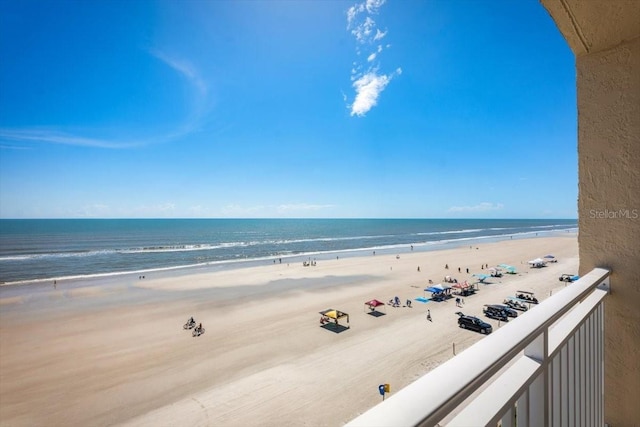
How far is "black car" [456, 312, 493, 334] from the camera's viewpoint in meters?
12.5

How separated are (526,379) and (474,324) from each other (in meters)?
13.8

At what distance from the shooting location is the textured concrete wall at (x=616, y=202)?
2209 millimetres

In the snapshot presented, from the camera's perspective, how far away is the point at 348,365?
1015 cm

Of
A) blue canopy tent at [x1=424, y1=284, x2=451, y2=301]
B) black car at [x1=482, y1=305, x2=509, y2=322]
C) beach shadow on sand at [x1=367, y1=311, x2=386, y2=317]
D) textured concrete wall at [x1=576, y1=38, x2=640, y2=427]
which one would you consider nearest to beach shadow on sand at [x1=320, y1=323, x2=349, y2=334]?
beach shadow on sand at [x1=367, y1=311, x2=386, y2=317]

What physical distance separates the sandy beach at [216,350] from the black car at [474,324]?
0.48m

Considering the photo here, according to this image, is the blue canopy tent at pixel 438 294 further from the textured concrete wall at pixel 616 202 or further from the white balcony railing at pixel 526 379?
the white balcony railing at pixel 526 379

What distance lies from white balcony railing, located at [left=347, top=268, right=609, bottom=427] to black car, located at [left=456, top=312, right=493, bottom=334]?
469 inches

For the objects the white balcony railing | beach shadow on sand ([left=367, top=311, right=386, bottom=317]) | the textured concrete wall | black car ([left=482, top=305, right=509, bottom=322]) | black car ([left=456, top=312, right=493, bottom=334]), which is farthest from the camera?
beach shadow on sand ([left=367, top=311, right=386, bottom=317])

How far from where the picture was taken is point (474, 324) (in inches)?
503

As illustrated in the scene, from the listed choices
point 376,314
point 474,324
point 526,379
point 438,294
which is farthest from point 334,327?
point 526,379

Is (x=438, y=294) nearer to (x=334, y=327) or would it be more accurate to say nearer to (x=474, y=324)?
(x=474, y=324)

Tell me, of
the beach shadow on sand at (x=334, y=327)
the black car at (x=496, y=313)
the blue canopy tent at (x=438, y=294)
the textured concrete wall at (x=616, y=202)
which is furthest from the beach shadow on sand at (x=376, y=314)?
the textured concrete wall at (x=616, y=202)

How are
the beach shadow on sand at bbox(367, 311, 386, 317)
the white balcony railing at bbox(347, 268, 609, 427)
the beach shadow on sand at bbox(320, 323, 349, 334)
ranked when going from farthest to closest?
1. the beach shadow on sand at bbox(367, 311, 386, 317)
2. the beach shadow on sand at bbox(320, 323, 349, 334)
3. the white balcony railing at bbox(347, 268, 609, 427)

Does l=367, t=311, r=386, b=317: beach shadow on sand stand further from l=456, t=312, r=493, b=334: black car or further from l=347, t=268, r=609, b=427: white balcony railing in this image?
l=347, t=268, r=609, b=427: white balcony railing
